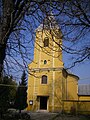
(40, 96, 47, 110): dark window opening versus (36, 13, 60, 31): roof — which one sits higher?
(36, 13, 60, 31): roof

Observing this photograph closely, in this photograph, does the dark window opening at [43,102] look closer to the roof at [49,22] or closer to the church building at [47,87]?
the church building at [47,87]

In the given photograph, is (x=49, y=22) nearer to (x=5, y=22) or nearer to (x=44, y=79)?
(x=5, y=22)

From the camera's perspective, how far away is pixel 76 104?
110 feet

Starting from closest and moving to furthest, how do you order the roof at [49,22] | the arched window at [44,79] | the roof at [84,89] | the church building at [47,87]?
the roof at [49,22] < the church building at [47,87] < the arched window at [44,79] < the roof at [84,89]

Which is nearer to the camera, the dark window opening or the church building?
the church building


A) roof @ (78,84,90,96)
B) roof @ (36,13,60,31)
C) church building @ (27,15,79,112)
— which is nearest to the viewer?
roof @ (36,13,60,31)

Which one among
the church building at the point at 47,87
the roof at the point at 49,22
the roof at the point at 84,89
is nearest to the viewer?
the roof at the point at 49,22

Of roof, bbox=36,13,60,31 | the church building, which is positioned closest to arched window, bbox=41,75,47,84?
the church building

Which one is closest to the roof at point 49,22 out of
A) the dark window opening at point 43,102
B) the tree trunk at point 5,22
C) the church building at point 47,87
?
the tree trunk at point 5,22

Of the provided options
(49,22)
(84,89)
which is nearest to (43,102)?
(84,89)

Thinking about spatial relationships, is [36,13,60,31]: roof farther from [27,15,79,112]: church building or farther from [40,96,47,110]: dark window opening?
[40,96,47,110]: dark window opening

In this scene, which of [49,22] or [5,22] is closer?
[5,22]

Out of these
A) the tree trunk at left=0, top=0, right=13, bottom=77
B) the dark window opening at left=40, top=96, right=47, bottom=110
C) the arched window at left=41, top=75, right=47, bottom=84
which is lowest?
the dark window opening at left=40, top=96, right=47, bottom=110

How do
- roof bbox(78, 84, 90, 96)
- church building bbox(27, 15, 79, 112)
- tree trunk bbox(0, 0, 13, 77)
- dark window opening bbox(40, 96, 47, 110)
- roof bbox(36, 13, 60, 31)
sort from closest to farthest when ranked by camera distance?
tree trunk bbox(0, 0, 13, 77) < roof bbox(36, 13, 60, 31) < church building bbox(27, 15, 79, 112) < dark window opening bbox(40, 96, 47, 110) < roof bbox(78, 84, 90, 96)
